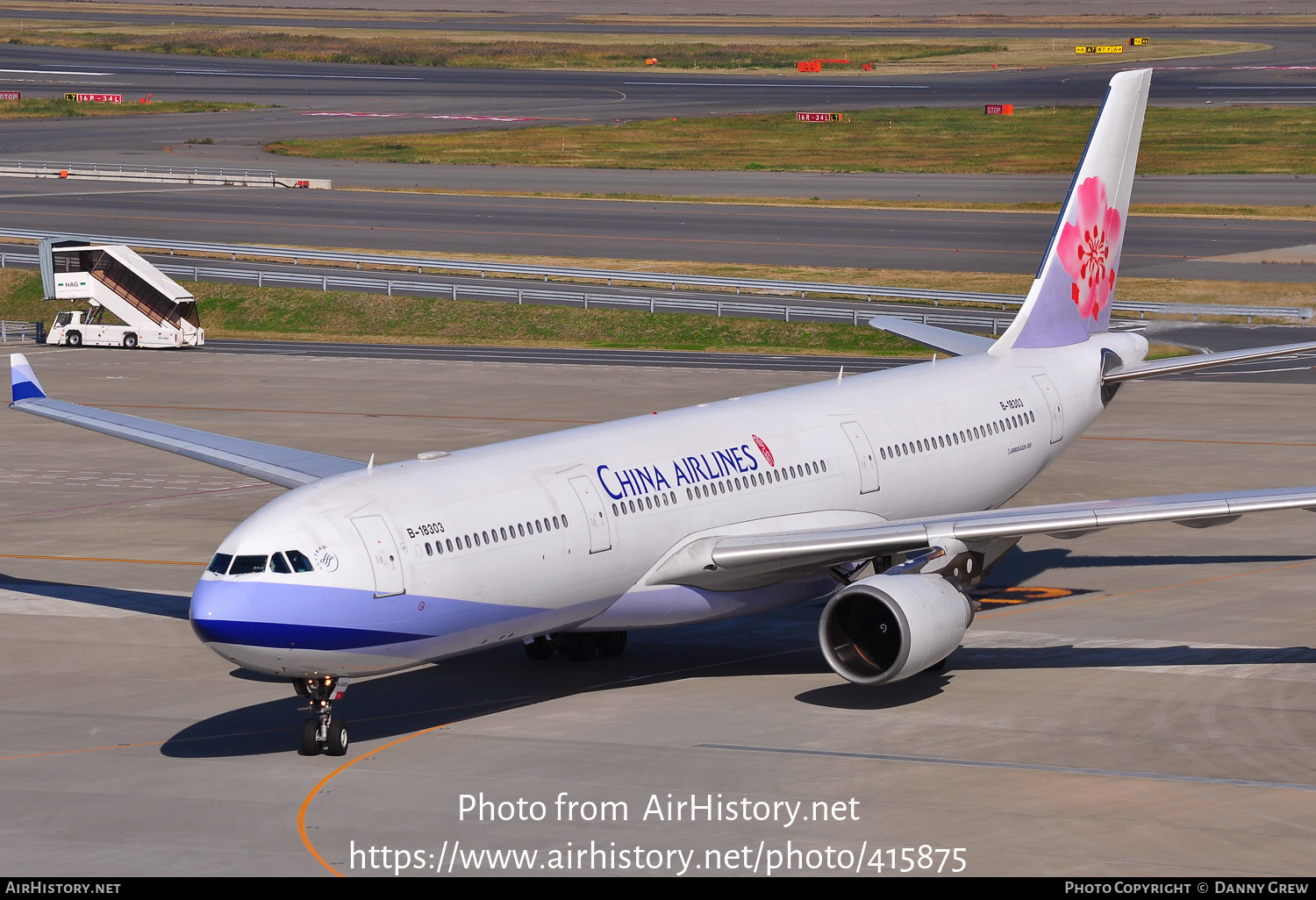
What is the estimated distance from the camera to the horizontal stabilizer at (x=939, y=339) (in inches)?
1752

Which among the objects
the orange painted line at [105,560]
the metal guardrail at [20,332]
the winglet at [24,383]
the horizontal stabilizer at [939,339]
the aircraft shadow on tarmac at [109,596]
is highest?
the horizontal stabilizer at [939,339]

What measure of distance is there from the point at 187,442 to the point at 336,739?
471 inches

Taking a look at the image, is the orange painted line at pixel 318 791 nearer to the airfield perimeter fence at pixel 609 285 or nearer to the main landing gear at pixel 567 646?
the main landing gear at pixel 567 646

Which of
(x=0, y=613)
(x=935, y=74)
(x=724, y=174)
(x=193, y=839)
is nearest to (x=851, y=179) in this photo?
(x=724, y=174)

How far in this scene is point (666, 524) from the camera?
31.0m

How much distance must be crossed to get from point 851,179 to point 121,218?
50072mm

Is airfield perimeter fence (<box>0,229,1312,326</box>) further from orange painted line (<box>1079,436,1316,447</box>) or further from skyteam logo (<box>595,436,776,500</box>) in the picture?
skyteam logo (<box>595,436,776,500</box>)

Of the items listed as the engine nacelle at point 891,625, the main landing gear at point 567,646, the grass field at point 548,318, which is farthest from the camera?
the grass field at point 548,318

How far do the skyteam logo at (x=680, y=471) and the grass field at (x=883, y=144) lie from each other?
9241 centimetres

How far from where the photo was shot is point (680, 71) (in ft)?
629

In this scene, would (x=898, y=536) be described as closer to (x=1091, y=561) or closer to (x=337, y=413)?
(x=1091, y=561)

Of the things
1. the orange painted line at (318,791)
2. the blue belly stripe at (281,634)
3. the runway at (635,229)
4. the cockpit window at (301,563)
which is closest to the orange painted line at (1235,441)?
the runway at (635,229)

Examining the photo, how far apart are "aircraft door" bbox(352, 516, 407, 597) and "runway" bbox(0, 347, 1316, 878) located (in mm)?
2918

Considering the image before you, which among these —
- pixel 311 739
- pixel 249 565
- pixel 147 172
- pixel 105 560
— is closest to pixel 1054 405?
pixel 311 739
